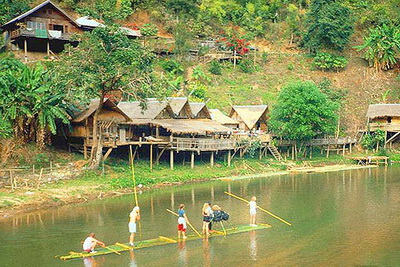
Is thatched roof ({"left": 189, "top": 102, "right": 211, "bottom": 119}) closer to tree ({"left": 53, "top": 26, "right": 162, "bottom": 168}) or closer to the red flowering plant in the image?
tree ({"left": 53, "top": 26, "right": 162, "bottom": 168})

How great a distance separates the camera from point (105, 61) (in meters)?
34.3

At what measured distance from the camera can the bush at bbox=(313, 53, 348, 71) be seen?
68188 millimetres

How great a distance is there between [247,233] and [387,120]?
3660 centimetres

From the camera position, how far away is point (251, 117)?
51125 mm

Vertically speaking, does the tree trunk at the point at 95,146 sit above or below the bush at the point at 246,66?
below

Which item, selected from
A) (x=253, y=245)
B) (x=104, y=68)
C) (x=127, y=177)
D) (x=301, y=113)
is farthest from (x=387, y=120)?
(x=253, y=245)

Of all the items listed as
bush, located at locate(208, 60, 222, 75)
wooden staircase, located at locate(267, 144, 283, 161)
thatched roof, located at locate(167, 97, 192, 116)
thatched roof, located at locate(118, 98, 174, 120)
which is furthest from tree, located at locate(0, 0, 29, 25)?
wooden staircase, located at locate(267, 144, 283, 161)

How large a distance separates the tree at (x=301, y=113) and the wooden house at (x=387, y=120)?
25.1 ft

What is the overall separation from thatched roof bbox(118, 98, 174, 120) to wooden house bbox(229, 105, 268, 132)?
9366 millimetres

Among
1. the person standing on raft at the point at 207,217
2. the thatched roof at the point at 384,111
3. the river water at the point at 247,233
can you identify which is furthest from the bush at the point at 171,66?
the person standing on raft at the point at 207,217

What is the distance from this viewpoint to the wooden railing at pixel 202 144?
4091 cm

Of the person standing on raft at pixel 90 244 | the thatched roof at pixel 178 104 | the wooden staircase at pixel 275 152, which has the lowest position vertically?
the person standing on raft at pixel 90 244

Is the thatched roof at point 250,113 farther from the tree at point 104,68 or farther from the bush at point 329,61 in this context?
the bush at point 329,61

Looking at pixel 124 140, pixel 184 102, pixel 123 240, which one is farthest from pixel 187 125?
pixel 123 240
